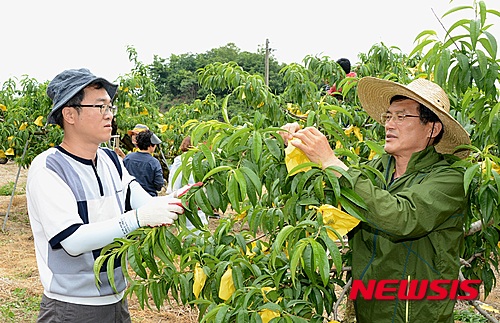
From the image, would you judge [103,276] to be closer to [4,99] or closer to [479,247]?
[479,247]

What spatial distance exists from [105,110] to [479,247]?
171cm

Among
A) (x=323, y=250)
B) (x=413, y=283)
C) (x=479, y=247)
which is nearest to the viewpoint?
(x=323, y=250)

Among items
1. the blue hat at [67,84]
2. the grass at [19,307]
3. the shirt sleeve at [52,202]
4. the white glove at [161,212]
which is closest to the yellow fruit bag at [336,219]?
the white glove at [161,212]

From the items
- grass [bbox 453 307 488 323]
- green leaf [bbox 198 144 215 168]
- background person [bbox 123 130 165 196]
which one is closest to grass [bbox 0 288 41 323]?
background person [bbox 123 130 165 196]

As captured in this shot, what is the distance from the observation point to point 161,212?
1505 millimetres

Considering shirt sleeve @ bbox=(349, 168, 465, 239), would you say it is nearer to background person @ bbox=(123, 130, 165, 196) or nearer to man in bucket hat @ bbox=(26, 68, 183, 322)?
man in bucket hat @ bbox=(26, 68, 183, 322)

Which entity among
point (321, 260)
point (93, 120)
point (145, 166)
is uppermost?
point (93, 120)

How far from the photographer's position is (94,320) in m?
1.86

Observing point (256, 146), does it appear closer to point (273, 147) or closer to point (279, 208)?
point (273, 147)

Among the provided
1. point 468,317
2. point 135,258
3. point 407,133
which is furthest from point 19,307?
point 407,133

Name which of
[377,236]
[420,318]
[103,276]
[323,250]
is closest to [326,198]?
[323,250]

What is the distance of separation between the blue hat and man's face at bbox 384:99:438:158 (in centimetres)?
100

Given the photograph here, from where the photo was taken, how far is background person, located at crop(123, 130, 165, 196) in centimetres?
505

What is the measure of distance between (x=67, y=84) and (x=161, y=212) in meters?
0.68
